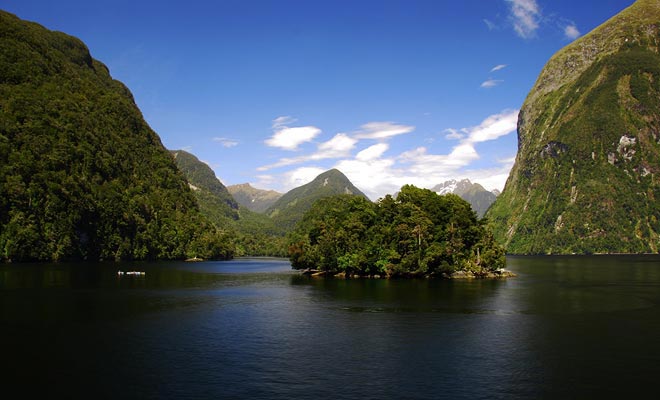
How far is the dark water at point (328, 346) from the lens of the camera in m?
41.3

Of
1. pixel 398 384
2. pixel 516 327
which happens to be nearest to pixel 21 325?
pixel 398 384

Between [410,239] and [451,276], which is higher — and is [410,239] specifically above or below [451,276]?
above

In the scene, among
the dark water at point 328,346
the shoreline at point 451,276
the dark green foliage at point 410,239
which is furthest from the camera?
the shoreline at point 451,276

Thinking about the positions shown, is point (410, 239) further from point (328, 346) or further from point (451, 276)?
point (328, 346)

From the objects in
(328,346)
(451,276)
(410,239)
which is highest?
(410,239)

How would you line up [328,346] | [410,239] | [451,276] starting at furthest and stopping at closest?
[451,276] < [410,239] < [328,346]

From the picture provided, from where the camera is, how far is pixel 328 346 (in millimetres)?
55938

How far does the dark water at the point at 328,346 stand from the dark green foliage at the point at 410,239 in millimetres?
50397

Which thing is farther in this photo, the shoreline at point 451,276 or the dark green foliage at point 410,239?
the shoreline at point 451,276

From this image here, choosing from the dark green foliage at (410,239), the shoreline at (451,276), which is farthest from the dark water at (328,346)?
the shoreline at (451,276)

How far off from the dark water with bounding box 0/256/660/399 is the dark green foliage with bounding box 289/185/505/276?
165 ft

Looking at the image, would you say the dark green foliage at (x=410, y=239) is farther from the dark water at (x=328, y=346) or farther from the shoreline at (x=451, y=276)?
the dark water at (x=328, y=346)

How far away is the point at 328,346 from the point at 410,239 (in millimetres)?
98354

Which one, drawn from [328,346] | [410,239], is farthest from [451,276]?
[328,346]
